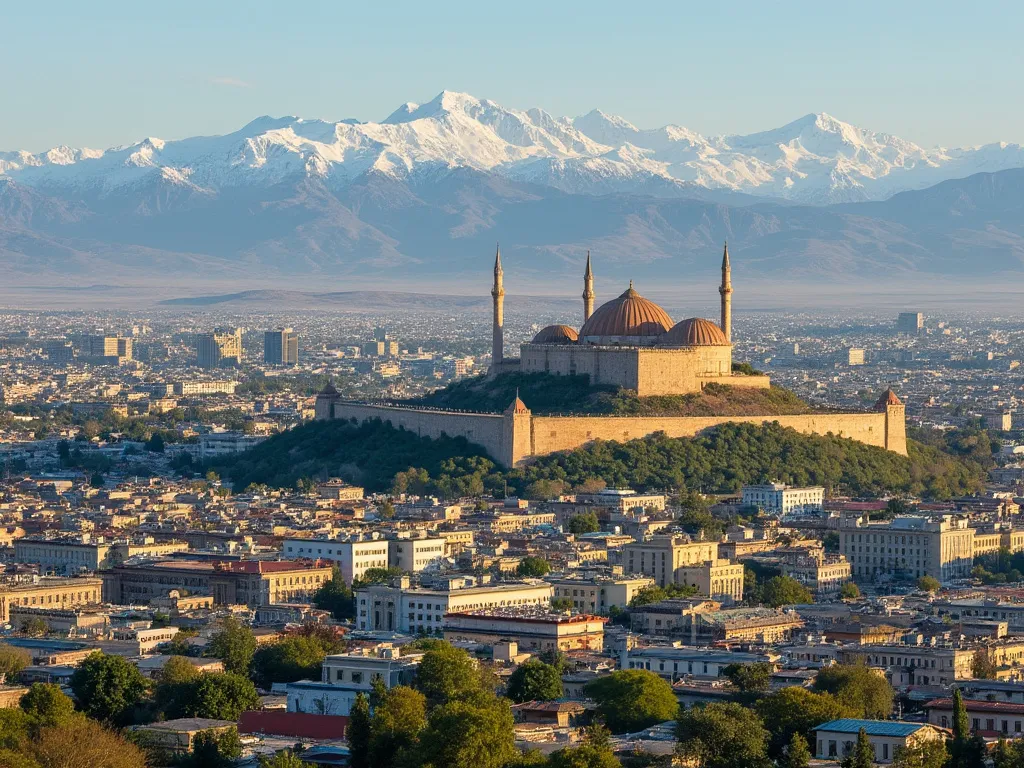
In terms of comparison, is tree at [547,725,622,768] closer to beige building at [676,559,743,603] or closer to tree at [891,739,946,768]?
tree at [891,739,946,768]

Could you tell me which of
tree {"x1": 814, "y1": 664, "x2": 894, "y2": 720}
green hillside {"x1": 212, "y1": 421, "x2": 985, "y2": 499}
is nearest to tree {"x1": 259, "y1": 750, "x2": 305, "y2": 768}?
tree {"x1": 814, "y1": 664, "x2": 894, "y2": 720}

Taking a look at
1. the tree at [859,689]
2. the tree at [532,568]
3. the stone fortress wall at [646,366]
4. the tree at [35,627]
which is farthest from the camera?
the stone fortress wall at [646,366]

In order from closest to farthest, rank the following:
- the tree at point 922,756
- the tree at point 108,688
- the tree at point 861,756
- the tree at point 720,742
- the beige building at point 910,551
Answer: the tree at point 861,756, the tree at point 922,756, the tree at point 720,742, the tree at point 108,688, the beige building at point 910,551

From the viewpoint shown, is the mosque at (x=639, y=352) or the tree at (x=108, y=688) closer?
the tree at (x=108, y=688)

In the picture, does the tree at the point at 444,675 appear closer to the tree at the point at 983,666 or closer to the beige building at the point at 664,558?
the tree at the point at 983,666

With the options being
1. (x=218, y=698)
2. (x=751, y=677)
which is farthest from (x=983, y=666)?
(x=218, y=698)

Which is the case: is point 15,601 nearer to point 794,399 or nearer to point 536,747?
point 536,747

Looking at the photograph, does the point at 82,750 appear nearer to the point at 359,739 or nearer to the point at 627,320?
the point at 359,739

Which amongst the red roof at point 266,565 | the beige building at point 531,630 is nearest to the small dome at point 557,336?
the red roof at point 266,565
